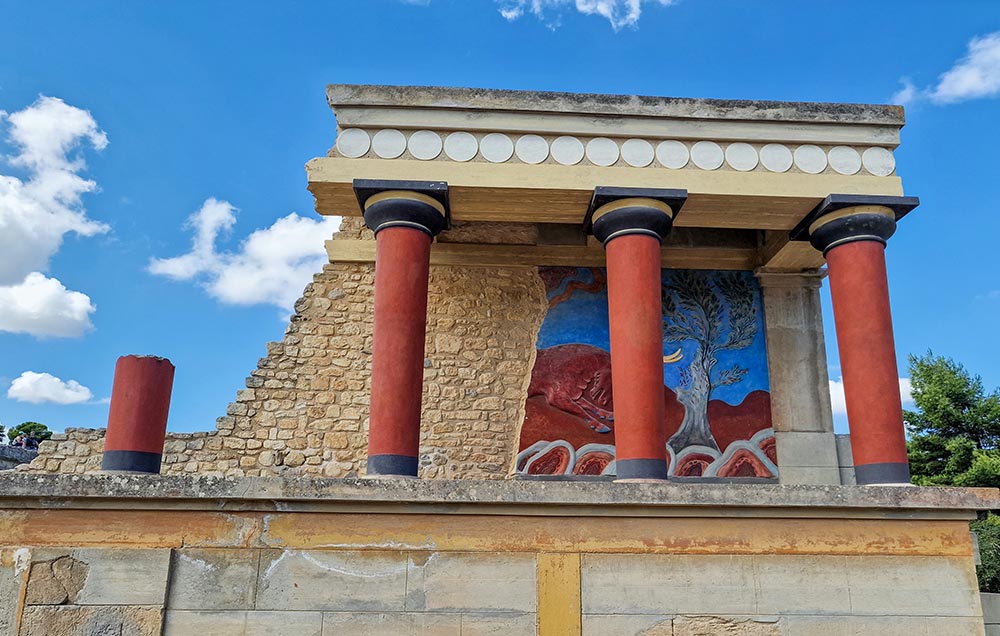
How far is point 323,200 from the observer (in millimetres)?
8344

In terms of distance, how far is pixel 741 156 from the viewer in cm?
840

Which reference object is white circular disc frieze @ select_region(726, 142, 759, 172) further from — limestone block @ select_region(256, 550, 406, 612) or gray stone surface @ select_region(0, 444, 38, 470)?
gray stone surface @ select_region(0, 444, 38, 470)

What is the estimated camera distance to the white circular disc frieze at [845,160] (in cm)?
833

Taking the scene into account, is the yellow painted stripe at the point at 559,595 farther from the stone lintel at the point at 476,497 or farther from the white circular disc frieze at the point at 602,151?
the white circular disc frieze at the point at 602,151

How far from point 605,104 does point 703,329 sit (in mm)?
3281

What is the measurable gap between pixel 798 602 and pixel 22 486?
17.1 feet

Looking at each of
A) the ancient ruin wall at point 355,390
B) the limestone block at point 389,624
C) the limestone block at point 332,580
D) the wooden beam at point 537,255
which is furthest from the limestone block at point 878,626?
the wooden beam at point 537,255

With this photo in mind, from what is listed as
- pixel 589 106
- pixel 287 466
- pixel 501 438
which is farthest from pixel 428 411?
pixel 589 106

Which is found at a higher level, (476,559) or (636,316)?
(636,316)

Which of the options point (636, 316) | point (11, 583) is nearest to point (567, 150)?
point (636, 316)

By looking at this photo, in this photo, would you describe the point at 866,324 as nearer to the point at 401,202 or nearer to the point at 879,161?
the point at 879,161

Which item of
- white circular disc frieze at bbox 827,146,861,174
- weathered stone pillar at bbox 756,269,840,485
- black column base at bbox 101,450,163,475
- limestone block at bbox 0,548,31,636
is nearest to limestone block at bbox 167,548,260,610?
limestone block at bbox 0,548,31,636

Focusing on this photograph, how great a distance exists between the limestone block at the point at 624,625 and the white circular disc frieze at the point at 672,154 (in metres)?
4.75

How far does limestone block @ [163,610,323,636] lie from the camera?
5.05m
